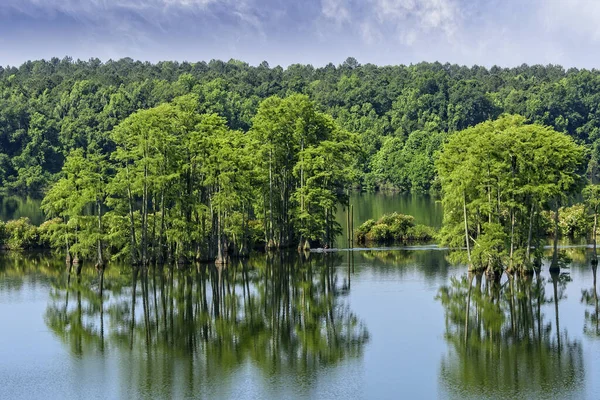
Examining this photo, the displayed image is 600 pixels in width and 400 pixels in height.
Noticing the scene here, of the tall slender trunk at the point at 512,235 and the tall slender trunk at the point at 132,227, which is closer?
the tall slender trunk at the point at 512,235

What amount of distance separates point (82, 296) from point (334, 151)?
32.9 meters

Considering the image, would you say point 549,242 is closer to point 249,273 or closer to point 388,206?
point 249,273

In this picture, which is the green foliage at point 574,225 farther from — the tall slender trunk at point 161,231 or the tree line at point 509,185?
the tall slender trunk at point 161,231

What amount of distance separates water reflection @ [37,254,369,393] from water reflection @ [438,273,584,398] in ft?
18.4

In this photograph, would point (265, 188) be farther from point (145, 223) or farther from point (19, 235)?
point (19, 235)

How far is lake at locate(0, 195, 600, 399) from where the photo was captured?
38.2 m

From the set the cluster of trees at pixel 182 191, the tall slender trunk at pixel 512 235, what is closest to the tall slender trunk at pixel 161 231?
the cluster of trees at pixel 182 191

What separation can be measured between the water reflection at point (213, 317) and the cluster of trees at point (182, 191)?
11.6ft

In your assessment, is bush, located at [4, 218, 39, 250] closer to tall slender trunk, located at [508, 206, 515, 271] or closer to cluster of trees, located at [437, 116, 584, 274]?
cluster of trees, located at [437, 116, 584, 274]

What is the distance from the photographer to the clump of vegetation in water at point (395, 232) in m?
92.7

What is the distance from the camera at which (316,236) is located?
8469 cm

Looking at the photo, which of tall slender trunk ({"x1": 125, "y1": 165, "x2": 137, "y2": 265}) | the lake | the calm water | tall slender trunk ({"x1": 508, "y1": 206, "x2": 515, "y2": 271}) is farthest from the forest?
the calm water

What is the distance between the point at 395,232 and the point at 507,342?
157 ft

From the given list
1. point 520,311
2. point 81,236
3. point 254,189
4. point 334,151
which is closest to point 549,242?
point 334,151
